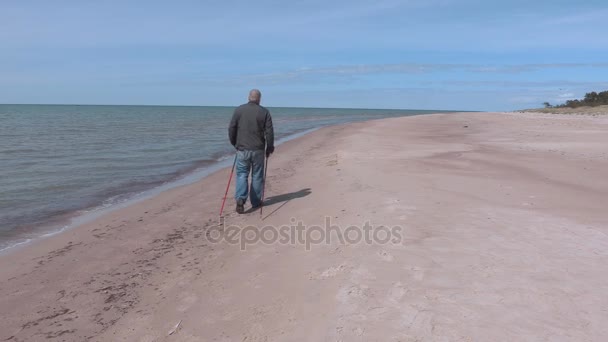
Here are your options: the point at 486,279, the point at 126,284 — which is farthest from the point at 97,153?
the point at 486,279

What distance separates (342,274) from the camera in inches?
A: 174

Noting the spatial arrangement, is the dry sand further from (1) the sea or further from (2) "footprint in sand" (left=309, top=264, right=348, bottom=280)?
(1) the sea

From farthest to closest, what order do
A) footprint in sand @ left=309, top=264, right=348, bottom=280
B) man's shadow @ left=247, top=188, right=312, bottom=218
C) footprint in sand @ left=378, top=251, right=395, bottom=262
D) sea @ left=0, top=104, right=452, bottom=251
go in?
1. man's shadow @ left=247, top=188, right=312, bottom=218
2. sea @ left=0, top=104, right=452, bottom=251
3. footprint in sand @ left=378, top=251, right=395, bottom=262
4. footprint in sand @ left=309, top=264, right=348, bottom=280

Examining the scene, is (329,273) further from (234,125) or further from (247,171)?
(234,125)

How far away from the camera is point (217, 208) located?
868cm

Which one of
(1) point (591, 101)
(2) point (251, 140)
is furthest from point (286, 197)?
(1) point (591, 101)

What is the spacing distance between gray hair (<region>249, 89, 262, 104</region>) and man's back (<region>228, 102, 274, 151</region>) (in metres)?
0.07

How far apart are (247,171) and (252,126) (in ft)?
2.59

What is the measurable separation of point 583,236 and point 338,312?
3548 millimetres

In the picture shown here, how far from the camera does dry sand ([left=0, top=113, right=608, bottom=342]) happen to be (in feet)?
11.6

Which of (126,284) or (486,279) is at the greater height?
(486,279)

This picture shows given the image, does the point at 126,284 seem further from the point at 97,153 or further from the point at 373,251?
the point at 97,153

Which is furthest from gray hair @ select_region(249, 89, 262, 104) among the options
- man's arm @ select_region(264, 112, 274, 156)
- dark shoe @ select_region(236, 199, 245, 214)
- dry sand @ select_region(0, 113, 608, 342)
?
dry sand @ select_region(0, 113, 608, 342)

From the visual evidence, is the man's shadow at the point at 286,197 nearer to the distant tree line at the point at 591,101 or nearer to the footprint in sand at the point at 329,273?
the footprint in sand at the point at 329,273
